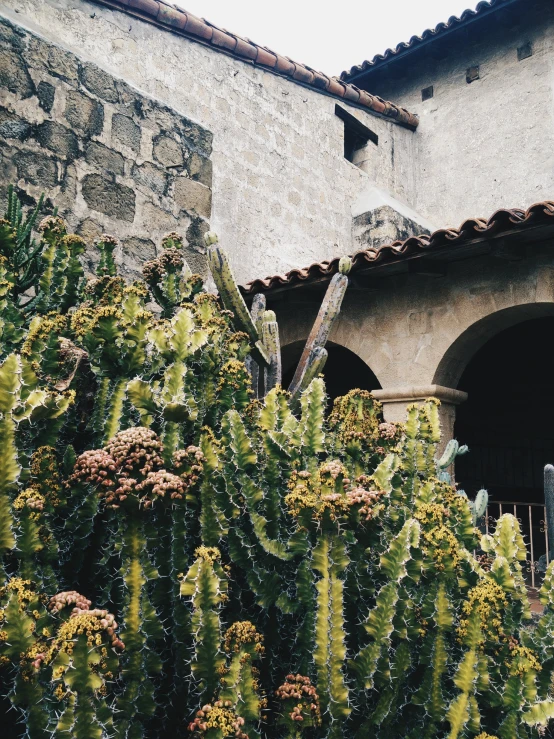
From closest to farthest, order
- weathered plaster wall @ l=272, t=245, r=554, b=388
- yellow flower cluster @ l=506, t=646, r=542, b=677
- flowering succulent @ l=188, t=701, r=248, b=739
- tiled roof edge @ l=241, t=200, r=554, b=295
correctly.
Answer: flowering succulent @ l=188, t=701, r=248, b=739 < yellow flower cluster @ l=506, t=646, r=542, b=677 < tiled roof edge @ l=241, t=200, r=554, b=295 < weathered plaster wall @ l=272, t=245, r=554, b=388

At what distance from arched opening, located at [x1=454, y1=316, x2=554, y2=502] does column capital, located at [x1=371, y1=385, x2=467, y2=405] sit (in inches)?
119

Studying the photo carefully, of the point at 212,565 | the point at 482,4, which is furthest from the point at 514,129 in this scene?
the point at 212,565

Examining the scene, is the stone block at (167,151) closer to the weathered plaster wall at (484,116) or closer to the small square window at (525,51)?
the weathered plaster wall at (484,116)

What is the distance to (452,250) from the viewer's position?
4.61 meters

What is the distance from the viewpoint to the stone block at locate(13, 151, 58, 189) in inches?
142

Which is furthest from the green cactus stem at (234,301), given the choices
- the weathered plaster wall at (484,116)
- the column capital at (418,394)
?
the weathered plaster wall at (484,116)

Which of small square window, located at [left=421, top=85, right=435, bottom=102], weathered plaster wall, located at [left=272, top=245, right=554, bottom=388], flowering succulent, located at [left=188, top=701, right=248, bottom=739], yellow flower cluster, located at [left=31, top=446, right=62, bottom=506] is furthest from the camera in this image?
small square window, located at [left=421, top=85, right=435, bottom=102]

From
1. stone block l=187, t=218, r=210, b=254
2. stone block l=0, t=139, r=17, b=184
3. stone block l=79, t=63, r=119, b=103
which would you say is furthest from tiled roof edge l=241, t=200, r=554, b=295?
stone block l=0, t=139, r=17, b=184

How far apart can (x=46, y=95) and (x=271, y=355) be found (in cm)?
208

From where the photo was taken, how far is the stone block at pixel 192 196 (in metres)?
4.40

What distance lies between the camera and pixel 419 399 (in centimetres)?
522

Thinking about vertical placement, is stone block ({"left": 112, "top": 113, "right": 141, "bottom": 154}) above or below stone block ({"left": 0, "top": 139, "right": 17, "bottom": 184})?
above

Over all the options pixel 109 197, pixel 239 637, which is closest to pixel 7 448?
pixel 239 637

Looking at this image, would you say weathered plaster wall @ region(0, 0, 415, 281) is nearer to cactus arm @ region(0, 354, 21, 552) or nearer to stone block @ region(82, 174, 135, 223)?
stone block @ region(82, 174, 135, 223)
